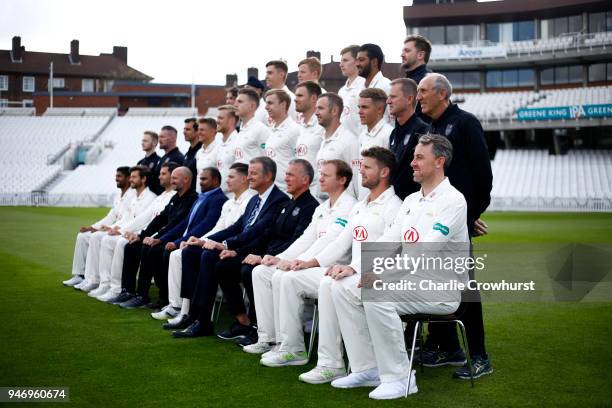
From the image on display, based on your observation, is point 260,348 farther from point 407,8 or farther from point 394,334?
point 407,8

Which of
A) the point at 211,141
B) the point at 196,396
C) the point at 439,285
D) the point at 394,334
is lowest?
the point at 196,396

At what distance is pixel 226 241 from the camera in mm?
9281

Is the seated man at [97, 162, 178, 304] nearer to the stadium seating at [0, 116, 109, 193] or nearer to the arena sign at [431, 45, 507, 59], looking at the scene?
the stadium seating at [0, 116, 109, 193]

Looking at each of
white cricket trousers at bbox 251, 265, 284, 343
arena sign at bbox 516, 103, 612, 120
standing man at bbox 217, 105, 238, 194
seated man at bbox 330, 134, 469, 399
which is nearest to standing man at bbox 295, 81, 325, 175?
standing man at bbox 217, 105, 238, 194

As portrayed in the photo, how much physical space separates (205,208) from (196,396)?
4603 mm

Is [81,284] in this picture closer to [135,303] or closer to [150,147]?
[135,303]

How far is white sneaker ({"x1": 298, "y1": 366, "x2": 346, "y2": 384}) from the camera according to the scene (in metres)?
6.85

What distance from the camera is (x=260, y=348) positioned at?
322 inches

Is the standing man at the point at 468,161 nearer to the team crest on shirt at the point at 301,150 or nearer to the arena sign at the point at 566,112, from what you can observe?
the team crest on shirt at the point at 301,150

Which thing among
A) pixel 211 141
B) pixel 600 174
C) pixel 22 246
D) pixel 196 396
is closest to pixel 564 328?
pixel 196 396

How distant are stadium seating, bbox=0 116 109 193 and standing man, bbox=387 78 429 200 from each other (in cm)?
4794

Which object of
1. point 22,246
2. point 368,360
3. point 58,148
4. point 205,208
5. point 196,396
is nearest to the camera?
point 196,396

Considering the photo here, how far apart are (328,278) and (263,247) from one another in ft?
7.77

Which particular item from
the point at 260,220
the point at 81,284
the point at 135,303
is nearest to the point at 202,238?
the point at 260,220
